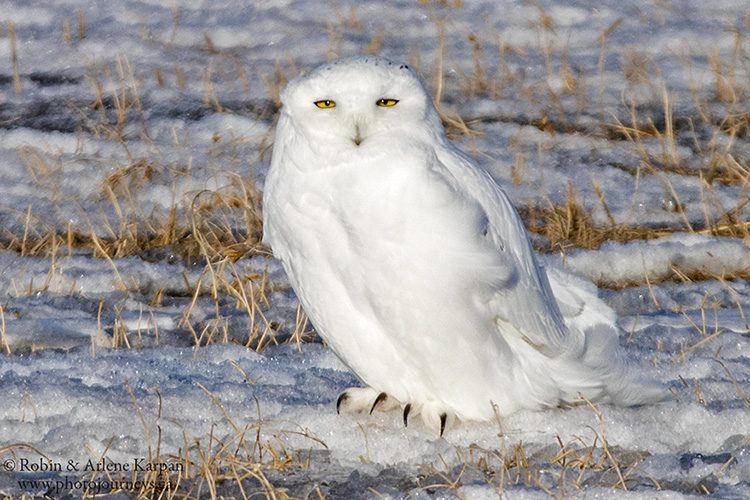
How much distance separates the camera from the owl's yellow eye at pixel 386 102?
4297 mm

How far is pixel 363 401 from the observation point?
4.88 meters

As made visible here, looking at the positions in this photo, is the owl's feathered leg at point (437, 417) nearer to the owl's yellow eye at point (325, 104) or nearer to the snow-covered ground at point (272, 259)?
the snow-covered ground at point (272, 259)

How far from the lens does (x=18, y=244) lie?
7.88 meters

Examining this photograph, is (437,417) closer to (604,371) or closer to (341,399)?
(341,399)

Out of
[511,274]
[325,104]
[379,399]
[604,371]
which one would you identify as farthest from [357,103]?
[604,371]

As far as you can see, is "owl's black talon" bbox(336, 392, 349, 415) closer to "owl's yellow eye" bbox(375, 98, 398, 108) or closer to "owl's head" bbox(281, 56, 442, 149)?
"owl's head" bbox(281, 56, 442, 149)

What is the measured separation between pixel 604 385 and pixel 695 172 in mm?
4664

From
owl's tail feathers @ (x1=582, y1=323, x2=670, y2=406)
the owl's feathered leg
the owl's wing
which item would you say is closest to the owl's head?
the owl's wing

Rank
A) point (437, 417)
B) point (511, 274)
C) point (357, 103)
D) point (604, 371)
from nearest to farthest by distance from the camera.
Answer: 1. point (357, 103)
2. point (511, 274)
3. point (437, 417)
4. point (604, 371)

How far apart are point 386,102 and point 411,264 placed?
1.77 ft

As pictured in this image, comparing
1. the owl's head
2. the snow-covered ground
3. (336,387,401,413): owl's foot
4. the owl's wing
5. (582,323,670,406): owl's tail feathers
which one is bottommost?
the snow-covered ground

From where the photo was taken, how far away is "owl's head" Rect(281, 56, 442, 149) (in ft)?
13.9

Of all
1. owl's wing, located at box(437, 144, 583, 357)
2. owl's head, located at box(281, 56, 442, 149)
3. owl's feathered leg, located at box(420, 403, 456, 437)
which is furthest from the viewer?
owl's feathered leg, located at box(420, 403, 456, 437)

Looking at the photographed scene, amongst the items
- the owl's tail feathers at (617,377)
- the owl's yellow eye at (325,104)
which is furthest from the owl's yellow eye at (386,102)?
the owl's tail feathers at (617,377)
